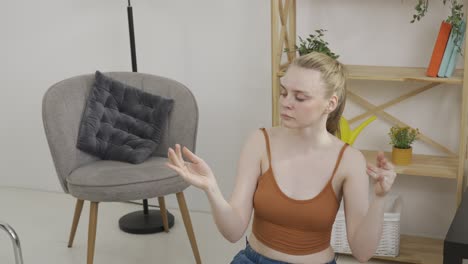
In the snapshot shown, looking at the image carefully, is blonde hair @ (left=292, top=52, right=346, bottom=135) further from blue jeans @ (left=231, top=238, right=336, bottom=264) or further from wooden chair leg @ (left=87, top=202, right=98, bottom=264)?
wooden chair leg @ (left=87, top=202, right=98, bottom=264)

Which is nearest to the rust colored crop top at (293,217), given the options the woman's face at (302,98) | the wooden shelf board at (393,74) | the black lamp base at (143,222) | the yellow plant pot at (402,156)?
the woman's face at (302,98)

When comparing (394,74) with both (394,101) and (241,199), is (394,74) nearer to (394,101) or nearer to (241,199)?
(394,101)

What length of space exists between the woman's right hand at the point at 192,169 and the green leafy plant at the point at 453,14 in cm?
147

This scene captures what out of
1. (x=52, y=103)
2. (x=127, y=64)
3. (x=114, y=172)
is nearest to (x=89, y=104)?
(x=52, y=103)

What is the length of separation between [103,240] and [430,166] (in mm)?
1552

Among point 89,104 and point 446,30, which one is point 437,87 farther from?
point 89,104

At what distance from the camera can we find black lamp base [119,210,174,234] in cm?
360

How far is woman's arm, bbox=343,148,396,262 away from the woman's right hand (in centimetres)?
38

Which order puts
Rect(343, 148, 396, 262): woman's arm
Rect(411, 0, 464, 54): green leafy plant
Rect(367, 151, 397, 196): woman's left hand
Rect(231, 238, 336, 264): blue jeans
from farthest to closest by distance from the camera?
1. Rect(411, 0, 464, 54): green leafy plant
2. Rect(231, 238, 336, 264): blue jeans
3. Rect(343, 148, 396, 262): woman's arm
4. Rect(367, 151, 397, 196): woman's left hand

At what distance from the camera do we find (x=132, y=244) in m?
3.49

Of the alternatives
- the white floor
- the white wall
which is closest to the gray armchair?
the white floor

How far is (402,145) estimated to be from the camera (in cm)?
317

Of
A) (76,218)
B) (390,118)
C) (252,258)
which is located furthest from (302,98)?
(76,218)

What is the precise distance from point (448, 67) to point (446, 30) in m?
0.15
